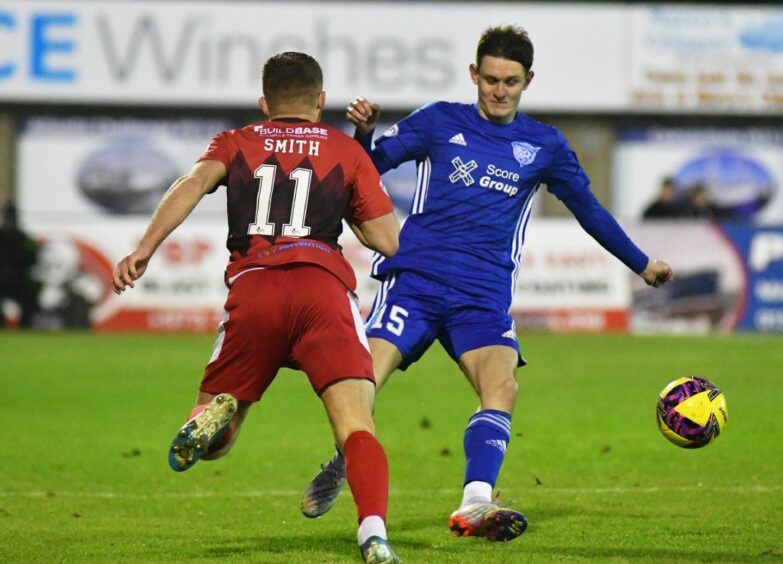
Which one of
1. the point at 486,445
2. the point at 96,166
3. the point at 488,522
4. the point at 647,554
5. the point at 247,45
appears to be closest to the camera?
the point at 647,554

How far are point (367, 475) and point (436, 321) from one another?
166cm

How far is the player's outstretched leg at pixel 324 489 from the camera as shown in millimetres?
6809

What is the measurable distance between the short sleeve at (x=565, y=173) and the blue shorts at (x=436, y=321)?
2.27 ft

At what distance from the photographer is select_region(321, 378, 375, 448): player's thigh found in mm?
5773

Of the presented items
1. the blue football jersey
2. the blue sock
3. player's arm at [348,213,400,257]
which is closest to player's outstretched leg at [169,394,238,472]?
player's arm at [348,213,400,257]

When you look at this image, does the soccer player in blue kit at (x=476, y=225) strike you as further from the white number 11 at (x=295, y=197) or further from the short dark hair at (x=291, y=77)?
the white number 11 at (x=295, y=197)

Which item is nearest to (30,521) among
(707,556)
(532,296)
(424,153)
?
(424,153)

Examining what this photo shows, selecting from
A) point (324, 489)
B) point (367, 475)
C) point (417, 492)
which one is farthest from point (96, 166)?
point (367, 475)

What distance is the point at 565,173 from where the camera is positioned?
7.34 metres

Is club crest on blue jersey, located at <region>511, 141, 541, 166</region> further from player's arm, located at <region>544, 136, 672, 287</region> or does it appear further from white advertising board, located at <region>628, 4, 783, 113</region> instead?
white advertising board, located at <region>628, 4, 783, 113</region>

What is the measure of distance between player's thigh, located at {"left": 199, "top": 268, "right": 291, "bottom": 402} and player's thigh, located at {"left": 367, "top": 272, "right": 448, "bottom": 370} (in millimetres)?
1179

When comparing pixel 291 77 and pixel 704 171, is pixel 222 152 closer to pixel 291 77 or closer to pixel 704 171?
pixel 291 77

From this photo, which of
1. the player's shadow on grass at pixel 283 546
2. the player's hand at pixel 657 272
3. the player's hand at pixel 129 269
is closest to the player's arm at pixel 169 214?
the player's hand at pixel 129 269

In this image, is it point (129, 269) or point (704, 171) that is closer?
point (129, 269)
